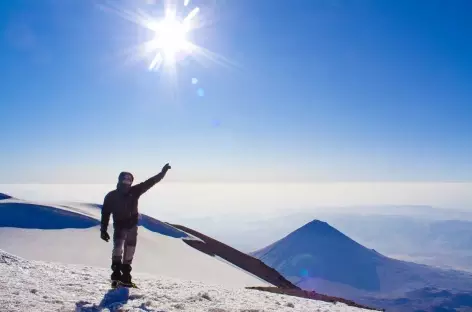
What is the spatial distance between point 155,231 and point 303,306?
23.4 metres

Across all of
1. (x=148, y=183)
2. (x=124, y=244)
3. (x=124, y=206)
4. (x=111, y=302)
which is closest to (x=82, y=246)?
(x=124, y=244)

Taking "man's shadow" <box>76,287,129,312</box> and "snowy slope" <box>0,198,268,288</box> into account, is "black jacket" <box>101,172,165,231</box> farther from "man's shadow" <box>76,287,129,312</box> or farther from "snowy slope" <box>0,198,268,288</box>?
"snowy slope" <box>0,198,268,288</box>

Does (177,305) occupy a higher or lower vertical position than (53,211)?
lower

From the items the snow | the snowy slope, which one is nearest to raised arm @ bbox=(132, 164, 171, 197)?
the snow

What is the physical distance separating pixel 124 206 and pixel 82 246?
11996 millimetres

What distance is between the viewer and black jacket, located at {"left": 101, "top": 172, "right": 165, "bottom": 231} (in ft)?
28.8

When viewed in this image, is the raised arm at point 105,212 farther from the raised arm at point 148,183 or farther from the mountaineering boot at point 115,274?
the mountaineering boot at point 115,274

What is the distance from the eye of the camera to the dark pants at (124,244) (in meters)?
8.77

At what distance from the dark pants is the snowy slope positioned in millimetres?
6673

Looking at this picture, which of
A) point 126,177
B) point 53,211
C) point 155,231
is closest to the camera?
point 126,177

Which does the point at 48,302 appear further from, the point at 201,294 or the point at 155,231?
the point at 155,231

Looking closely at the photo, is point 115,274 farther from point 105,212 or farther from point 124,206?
point 124,206

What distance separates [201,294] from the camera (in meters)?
8.23

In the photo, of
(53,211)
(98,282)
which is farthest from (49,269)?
(53,211)
